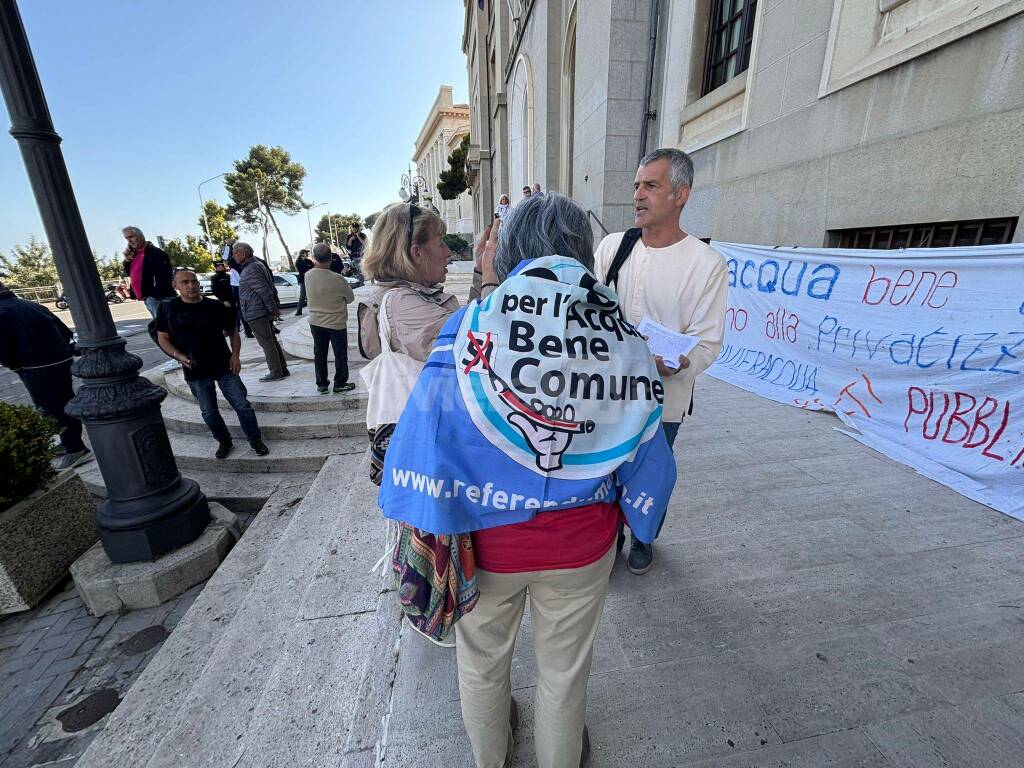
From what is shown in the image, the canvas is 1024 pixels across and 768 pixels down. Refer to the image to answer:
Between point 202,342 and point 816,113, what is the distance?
264 inches

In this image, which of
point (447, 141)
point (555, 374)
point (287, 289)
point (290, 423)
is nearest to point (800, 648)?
point (555, 374)

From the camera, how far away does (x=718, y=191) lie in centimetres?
641

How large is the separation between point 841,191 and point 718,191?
81.6 inches

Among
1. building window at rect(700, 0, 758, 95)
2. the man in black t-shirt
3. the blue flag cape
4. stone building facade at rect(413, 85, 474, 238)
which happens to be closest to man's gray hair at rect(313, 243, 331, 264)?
the man in black t-shirt

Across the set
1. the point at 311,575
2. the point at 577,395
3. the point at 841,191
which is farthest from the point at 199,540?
the point at 841,191

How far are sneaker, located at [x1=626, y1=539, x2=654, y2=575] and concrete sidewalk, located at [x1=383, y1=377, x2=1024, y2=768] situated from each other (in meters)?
0.05

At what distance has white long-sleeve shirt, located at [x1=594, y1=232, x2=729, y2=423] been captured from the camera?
1991 millimetres

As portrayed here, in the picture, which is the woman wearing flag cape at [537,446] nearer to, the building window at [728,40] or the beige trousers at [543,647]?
the beige trousers at [543,647]

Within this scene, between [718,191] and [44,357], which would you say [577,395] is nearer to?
[44,357]

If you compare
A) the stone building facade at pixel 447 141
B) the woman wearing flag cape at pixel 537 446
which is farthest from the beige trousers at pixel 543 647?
the stone building facade at pixel 447 141

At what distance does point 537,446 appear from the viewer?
103cm

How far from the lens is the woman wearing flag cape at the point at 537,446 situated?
3.29 feet

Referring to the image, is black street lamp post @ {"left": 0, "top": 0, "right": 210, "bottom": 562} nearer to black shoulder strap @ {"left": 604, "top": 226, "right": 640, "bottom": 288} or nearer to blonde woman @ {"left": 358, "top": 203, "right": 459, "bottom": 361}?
blonde woman @ {"left": 358, "top": 203, "right": 459, "bottom": 361}

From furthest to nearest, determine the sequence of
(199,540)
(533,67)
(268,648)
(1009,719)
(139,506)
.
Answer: (533,67) < (199,540) < (139,506) < (268,648) < (1009,719)
